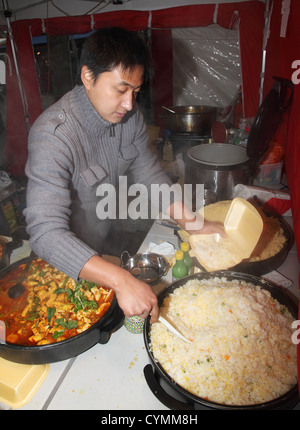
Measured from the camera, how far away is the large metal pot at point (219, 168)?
8.45ft

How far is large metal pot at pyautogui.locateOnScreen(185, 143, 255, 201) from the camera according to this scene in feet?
8.45

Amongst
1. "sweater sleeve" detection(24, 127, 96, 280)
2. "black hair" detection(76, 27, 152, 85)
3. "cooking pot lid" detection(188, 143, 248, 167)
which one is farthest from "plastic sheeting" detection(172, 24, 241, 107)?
"sweater sleeve" detection(24, 127, 96, 280)

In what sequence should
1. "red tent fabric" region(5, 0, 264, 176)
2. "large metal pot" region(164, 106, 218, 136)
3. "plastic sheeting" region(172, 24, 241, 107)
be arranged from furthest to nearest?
"plastic sheeting" region(172, 24, 241, 107) < "red tent fabric" region(5, 0, 264, 176) < "large metal pot" region(164, 106, 218, 136)

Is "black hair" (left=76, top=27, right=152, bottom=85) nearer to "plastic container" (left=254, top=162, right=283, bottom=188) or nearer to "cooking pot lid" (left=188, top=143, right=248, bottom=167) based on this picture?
"cooking pot lid" (left=188, top=143, right=248, bottom=167)

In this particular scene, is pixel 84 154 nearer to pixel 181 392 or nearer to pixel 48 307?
pixel 48 307

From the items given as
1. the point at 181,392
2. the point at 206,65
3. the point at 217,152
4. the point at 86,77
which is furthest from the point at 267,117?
the point at 206,65

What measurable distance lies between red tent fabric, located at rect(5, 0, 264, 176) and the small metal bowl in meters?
2.38

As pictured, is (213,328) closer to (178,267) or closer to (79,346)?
(178,267)

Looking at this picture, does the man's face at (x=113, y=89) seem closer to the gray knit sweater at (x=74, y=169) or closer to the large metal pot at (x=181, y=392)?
the gray knit sweater at (x=74, y=169)

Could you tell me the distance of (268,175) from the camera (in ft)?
10.9

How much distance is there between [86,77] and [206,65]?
5.02 m

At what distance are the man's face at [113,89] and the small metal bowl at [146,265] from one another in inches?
43.0

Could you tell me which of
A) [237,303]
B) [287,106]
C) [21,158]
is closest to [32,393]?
[237,303]

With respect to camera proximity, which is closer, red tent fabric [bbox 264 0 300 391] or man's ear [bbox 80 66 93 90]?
red tent fabric [bbox 264 0 300 391]
